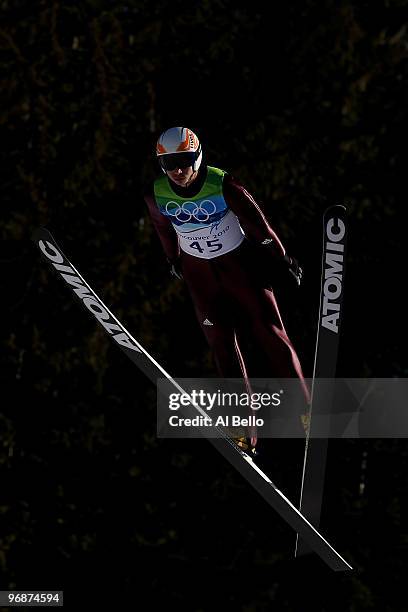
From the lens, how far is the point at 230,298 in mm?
7066

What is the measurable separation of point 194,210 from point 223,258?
1.12 ft

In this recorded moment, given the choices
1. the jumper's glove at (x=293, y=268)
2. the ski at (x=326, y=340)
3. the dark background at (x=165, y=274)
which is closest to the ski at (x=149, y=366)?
the ski at (x=326, y=340)

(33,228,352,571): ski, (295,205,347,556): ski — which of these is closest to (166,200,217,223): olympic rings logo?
(295,205,347,556): ski

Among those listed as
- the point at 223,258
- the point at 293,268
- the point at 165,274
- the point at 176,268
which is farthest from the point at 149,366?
the point at 165,274

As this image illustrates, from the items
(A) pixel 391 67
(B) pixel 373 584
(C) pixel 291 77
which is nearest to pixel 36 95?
(C) pixel 291 77

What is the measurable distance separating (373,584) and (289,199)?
18.6 ft

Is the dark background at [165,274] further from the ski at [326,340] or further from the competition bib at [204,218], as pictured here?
the competition bib at [204,218]

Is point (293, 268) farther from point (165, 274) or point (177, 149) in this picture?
point (165, 274)

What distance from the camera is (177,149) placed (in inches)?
254

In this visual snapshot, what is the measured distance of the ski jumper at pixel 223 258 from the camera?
22.2 feet

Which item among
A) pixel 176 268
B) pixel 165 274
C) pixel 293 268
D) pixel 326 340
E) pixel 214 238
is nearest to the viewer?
pixel 293 268

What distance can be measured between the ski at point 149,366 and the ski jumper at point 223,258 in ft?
1.40

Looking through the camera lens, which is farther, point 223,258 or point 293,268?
point 223,258

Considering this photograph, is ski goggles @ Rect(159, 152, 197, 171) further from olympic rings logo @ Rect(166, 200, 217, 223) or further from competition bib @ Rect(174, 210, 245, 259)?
competition bib @ Rect(174, 210, 245, 259)
